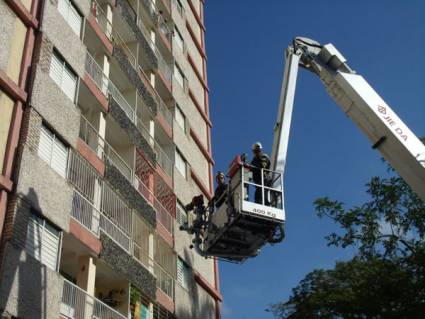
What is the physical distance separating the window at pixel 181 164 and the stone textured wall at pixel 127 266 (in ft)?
28.8

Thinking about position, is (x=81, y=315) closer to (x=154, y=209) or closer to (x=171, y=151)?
(x=154, y=209)

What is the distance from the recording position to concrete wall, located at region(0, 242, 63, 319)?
14430 millimetres

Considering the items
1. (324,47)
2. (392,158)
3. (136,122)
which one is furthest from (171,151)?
(392,158)

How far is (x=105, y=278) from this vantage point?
20969 mm

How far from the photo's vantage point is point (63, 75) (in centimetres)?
2039

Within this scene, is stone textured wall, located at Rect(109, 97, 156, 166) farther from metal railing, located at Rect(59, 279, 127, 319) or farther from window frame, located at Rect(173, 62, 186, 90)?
window frame, located at Rect(173, 62, 186, 90)

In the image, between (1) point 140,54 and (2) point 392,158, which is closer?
(2) point 392,158

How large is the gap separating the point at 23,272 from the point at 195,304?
12.5 meters

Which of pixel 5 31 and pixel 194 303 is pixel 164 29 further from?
pixel 5 31

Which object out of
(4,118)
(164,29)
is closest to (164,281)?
(4,118)

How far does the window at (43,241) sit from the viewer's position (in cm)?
1605

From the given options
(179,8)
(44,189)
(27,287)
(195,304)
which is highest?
(179,8)

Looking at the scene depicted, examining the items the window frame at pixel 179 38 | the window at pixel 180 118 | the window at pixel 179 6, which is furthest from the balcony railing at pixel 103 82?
the window at pixel 179 6

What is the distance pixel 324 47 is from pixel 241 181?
5964mm
